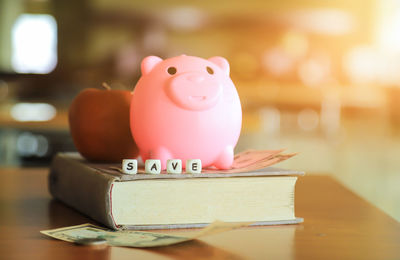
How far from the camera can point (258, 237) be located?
0.62 m

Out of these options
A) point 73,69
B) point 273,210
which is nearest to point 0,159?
point 73,69

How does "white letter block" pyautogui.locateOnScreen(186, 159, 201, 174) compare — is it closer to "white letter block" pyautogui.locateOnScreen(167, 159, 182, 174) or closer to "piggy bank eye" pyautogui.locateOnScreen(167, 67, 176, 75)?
"white letter block" pyautogui.locateOnScreen(167, 159, 182, 174)

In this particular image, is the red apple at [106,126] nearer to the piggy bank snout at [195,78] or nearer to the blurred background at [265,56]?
the piggy bank snout at [195,78]

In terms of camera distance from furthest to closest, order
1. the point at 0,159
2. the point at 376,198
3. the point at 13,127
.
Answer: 1. the point at 376,198
2. the point at 0,159
3. the point at 13,127

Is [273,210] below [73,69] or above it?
below

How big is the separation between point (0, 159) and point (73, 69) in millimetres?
1170

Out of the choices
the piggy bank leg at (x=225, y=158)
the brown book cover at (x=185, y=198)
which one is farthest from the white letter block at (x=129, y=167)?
the piggy bank leg at (x=225, y=158)

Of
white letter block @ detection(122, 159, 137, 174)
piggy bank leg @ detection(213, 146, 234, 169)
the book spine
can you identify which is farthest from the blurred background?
white letter block @ detection(122, 159, 137, 174)

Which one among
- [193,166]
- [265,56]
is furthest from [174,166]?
[265,56]

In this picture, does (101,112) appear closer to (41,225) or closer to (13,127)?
(41,225)

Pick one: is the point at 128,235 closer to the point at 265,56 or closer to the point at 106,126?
the point at 106,126

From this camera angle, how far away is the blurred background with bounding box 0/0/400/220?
3404 millimetres

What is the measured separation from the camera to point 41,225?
0.69 meters

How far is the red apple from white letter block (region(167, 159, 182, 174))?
6.6 inches
